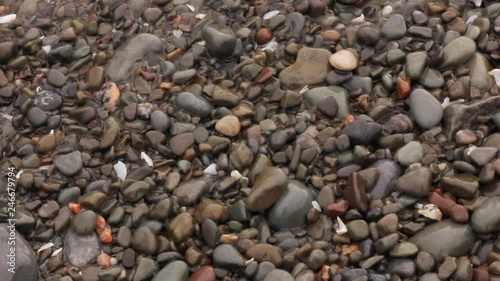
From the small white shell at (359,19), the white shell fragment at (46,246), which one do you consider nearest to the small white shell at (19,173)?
the white shell fragment at (46,246)

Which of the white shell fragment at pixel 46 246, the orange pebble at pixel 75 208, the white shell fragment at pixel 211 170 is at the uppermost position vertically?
the white shell fragment at pixel 211 170

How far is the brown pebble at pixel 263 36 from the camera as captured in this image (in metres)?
4.09

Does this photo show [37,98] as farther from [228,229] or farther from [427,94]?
[427,94]

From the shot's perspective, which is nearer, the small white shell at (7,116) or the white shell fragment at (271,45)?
the small white shell at (7,116)

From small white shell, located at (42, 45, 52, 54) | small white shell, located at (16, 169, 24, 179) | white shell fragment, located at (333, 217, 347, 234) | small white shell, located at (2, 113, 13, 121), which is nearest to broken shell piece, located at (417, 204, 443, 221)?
white shell fragment, located at (333, 217, 347, 234)

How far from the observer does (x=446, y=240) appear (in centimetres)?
308

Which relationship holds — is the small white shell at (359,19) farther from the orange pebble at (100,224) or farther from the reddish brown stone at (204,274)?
the orange pebble at (100,224)

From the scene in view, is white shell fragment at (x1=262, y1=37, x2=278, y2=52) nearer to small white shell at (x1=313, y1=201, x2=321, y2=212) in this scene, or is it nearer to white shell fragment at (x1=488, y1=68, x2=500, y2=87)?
small white shell at (x1=313, y1=201, x2=321, y2=212)

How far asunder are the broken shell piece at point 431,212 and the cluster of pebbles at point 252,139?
12 mm

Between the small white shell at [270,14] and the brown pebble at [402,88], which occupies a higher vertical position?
the small white shell at [270,14]

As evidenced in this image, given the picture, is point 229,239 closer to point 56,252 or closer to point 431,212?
point 56,252

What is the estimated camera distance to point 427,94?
3.63m

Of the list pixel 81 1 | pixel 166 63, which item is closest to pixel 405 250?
pixel 166 63

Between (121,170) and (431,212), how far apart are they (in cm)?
184
